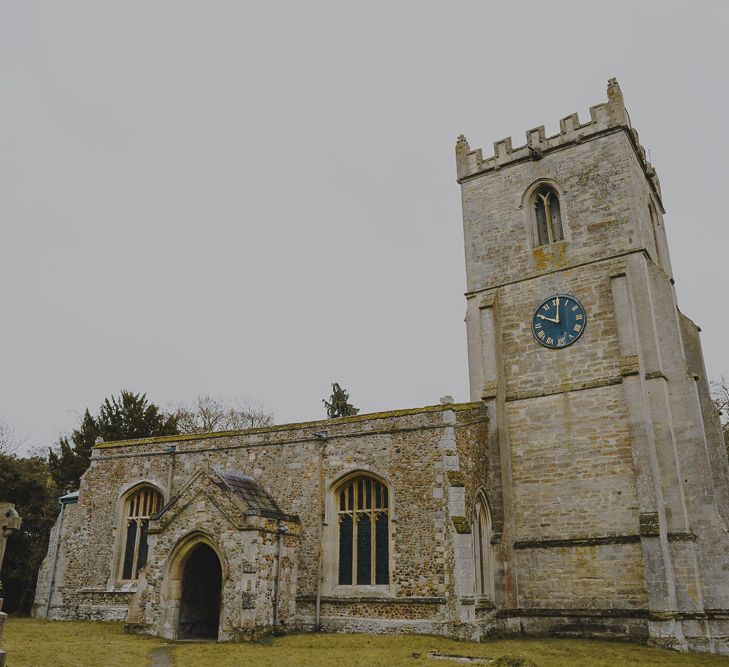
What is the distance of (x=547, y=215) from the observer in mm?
21719

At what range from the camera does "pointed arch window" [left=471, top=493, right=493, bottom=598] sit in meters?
17.6

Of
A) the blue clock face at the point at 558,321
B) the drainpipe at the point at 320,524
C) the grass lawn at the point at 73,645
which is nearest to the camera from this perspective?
the grass lawn at the point at 73,645

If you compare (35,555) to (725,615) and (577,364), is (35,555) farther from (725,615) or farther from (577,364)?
(725,615)

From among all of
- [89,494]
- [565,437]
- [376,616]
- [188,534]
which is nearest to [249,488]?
[188,534]

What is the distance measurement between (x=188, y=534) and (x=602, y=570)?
36.1 ft

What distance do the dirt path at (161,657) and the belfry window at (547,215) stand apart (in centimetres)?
1621

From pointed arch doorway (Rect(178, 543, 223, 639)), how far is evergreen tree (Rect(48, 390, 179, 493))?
16065mm

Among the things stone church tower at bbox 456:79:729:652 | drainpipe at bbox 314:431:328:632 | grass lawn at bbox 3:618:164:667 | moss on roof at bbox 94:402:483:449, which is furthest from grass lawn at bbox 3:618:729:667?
moss on roof at bbox 94:402:483:449

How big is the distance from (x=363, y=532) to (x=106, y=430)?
66.8 ft

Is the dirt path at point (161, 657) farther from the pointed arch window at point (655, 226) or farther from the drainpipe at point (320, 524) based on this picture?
the pointed arch window at point (655, 226)

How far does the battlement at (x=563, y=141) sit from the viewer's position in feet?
69.3

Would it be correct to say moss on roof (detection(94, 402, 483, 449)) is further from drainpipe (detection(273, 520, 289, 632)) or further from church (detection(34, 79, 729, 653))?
drainpipe (detection(273, 520, 289, 632))

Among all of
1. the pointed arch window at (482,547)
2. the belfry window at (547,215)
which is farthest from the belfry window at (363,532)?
the belfry window at (547,215)

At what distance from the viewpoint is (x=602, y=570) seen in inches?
671
